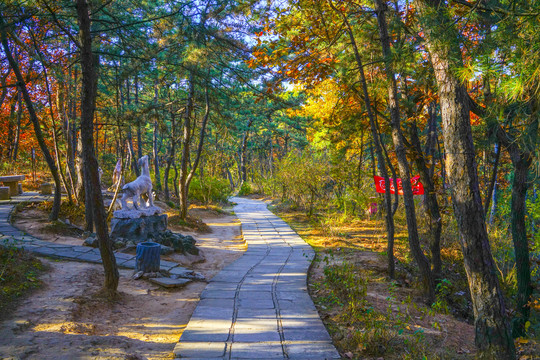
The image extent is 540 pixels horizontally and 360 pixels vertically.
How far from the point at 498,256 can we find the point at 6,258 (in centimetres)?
930

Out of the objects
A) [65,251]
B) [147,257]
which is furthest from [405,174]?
[65,251]

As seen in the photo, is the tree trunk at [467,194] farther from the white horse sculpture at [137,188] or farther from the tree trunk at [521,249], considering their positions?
the white horse sculpture at [137,188]

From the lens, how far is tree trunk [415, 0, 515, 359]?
2.97 metres

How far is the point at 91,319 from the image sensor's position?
12.6ft

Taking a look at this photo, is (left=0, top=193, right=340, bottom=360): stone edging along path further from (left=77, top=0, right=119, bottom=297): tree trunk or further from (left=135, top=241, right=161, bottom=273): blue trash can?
(left=77, top=0, right=119, bottom=297): tree trunk

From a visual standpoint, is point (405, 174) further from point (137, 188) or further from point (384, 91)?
point (137, 188)

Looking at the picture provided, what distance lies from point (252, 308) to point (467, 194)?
2842 millimetres

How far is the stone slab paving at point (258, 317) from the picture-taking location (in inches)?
122

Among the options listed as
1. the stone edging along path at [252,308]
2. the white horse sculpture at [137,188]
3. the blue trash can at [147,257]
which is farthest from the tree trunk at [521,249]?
the white horse sculpture at [137,188]

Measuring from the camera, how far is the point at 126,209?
25.2 ft

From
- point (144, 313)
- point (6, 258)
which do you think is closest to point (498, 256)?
Result: point (144, 313)

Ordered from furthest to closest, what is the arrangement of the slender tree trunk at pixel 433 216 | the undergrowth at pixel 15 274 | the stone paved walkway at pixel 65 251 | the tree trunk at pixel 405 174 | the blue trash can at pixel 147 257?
the stone paved walkway at pixel 65 251
the slender tree trunk at pixel 433 216
the blue trash can at pixel 147 257
the tree trunk at pixel 405 174
the undergrowth at pixel 15 274

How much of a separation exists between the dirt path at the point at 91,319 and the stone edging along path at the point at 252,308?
30 cm

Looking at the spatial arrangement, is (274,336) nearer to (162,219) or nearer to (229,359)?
(229,359)
